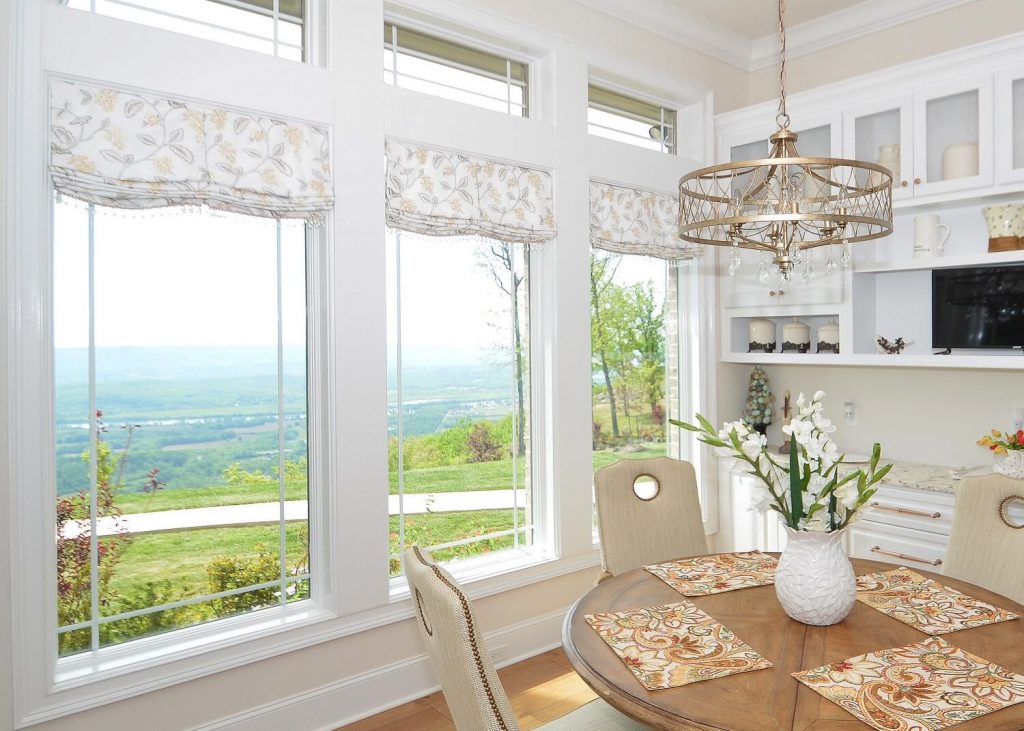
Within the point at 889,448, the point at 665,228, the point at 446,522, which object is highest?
the point at 665,228

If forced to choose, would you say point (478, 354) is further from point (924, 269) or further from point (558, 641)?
point (924, 269)

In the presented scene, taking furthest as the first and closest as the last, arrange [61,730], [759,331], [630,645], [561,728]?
[759,331] < [61,730] < [561,728] < [630,645]

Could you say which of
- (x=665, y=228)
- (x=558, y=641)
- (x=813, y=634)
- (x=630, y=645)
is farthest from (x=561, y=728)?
(x=665, y=228)

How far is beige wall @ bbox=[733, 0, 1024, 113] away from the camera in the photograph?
331 cm

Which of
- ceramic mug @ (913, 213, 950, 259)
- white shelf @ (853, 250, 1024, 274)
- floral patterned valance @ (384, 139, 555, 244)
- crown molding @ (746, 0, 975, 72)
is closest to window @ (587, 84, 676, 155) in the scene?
floral patterned valance @ (384, 139, 555, 244)

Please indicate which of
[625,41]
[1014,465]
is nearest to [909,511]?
[1014,465]

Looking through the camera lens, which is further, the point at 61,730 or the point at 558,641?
the point at 558,641

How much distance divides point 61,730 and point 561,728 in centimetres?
147

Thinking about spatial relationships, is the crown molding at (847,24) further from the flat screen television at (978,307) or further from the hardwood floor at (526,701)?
the hardwood floor at (526,701)

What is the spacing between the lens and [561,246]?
3303 millimetres

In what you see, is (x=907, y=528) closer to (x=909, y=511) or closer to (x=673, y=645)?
(x=909, y=511)

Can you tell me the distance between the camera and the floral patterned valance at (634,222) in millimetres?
3475

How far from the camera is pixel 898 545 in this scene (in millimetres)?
3201

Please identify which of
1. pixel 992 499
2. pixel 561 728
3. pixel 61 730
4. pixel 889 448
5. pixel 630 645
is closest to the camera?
pixel 630 645
